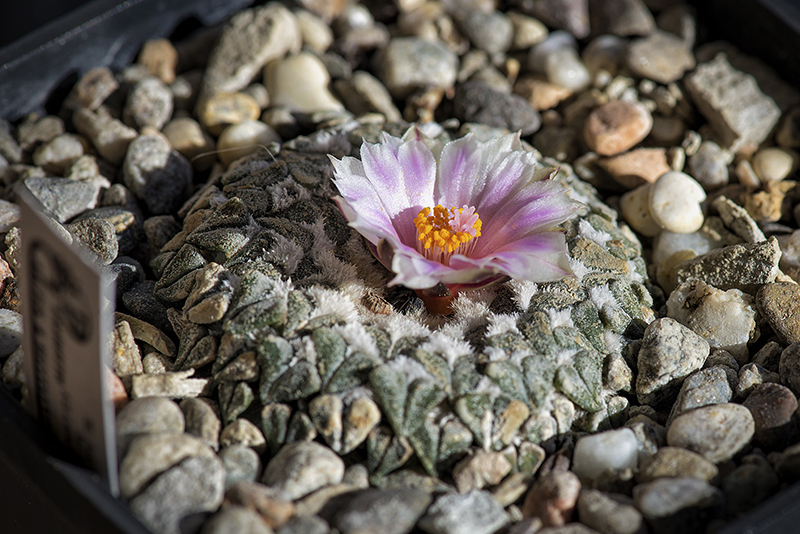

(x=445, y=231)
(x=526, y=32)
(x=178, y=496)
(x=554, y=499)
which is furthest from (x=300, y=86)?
(x=554, y=499)

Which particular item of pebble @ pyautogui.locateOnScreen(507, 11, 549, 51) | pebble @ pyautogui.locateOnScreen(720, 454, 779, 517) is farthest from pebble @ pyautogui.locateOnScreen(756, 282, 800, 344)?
pebble @ pyautogui.locateOnScreen(507, 11, 549, 51)

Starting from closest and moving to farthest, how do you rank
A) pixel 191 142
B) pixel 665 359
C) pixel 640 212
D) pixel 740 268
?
pixel 665 359, pixel 740 268, pixel 640 212, pixel 191 142

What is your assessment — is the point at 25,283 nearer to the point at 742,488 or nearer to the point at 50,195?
the point at 50,195

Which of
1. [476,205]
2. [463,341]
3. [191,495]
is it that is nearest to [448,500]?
[463,341]

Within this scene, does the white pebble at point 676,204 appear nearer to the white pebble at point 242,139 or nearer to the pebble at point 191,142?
the white pebble at point 242,139

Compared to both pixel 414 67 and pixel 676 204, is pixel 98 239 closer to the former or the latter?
pixel 414 67

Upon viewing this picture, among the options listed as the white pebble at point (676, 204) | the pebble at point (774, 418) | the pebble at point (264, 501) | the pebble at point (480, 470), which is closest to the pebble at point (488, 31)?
the white pebble at point (676, 204)
